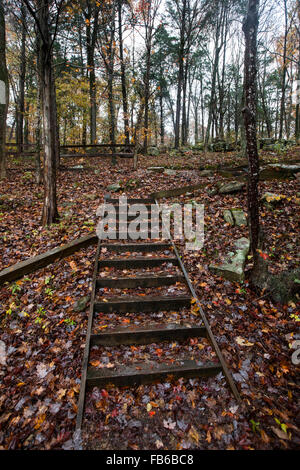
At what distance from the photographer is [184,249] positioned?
17.7 feet

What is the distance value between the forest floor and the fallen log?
0.51ft

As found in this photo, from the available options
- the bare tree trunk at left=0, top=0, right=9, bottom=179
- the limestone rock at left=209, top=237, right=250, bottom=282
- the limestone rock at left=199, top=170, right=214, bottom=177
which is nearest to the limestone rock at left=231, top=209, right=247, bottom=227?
the limestone rock at left=209, top=237, right=250, bottom=282

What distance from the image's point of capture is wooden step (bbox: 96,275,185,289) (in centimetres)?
430

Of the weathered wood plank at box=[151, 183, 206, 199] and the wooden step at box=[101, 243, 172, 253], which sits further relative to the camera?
the weathered wood plank at box=[151, 183, 206, 199]

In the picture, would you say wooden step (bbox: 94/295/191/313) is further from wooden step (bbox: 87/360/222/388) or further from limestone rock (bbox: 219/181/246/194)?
limestone rock (bbox: 219/181/246/194)

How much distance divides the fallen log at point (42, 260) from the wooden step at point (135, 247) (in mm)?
483

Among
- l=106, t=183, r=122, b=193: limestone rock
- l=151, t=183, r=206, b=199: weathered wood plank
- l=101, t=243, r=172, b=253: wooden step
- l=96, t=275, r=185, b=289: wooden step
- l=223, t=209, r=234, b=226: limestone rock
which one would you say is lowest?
l=96, t=275, r=185, b=289: wooden step

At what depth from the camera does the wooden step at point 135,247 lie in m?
5.31

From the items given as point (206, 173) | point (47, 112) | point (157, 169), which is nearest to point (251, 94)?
point (47, 112)

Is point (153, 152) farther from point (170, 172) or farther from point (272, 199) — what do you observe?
point (272, 199)

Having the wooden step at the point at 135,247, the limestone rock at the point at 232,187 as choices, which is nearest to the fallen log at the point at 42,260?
the wooden step at the point at 135,247

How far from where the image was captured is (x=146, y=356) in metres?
3.24

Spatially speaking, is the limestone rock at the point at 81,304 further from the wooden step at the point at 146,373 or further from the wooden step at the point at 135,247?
the wooden step at the point at 135,247

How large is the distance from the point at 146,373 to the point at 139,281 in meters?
1.72
